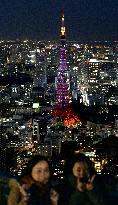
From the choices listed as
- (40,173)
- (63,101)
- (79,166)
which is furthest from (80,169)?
(63,101)

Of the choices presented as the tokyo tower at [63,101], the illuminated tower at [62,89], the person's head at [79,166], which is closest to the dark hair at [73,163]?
the person's head at [79,166]

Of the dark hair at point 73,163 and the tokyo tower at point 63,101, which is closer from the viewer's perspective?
the dark hair at point 73,163

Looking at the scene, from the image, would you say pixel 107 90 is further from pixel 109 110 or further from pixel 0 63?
pixel 0 63

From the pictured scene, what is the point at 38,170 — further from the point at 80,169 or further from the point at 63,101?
the point at 63,101

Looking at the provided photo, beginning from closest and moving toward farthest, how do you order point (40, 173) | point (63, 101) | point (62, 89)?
point (40, 173), point (63, 101), point (62, 89)

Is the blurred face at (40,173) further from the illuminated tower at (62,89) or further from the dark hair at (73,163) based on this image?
the illuminated tower at (62,89)

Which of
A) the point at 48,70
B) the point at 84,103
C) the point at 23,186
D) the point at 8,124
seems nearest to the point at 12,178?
the point at 23,186
